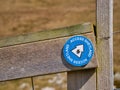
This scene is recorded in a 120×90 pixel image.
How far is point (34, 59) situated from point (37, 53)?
20mm

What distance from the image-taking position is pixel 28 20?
26.6 feet

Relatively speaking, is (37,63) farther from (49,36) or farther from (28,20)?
(28,20)

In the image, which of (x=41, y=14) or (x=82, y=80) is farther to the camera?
(x=41, y=14)

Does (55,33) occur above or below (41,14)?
above

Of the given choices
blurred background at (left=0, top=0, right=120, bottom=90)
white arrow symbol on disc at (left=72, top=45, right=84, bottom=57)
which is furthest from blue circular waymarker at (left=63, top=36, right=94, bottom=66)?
blurred background at (left=0, top=0, right=120, bottom=90)

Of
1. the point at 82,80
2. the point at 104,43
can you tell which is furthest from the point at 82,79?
the point at 104,43

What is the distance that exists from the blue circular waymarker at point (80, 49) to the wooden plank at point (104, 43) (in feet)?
0.15

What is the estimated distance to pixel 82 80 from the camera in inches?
45.4

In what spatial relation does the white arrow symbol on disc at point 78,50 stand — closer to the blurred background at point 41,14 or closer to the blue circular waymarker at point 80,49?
the blue circular waymarker at point 80,49

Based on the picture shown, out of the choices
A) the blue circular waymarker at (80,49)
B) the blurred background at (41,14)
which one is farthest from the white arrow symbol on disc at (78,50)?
the blurred background at (41,14)

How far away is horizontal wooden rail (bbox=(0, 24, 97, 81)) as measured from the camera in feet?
3.67

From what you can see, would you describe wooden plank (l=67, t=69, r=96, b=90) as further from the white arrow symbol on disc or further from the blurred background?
the blurred background

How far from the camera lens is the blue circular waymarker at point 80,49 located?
1.11 metres

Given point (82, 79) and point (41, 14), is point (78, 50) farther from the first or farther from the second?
point (41, 14)
